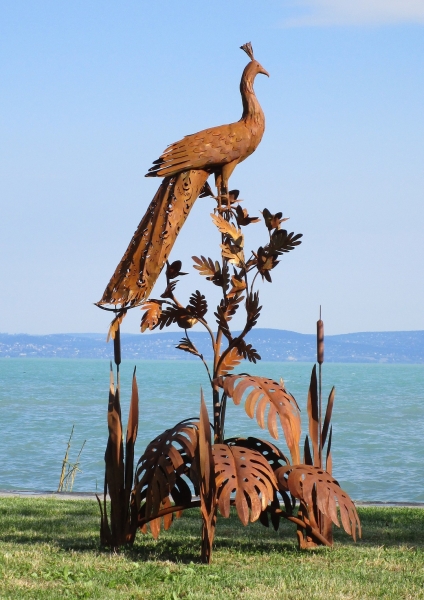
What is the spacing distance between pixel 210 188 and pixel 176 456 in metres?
1.85

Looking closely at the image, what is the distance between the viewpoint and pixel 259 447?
19.4 ft

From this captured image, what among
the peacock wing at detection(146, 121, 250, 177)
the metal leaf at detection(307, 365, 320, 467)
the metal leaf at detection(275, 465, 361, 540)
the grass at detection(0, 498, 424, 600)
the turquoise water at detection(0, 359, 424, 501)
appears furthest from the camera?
the turquoise water at detection(0, 359, 424, 501)

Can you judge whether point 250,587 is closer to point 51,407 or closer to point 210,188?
point 210,188

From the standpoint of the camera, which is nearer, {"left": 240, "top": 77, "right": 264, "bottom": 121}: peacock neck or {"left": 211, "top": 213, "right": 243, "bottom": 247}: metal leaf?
{"left": 211, "top": 213, "right": 243, "bottom": 247}: metal leaf

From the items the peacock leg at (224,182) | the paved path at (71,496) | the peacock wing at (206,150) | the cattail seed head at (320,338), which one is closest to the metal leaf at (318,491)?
the cattail seed head at (320,338)

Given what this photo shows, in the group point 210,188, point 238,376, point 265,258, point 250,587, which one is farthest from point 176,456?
point 210,188

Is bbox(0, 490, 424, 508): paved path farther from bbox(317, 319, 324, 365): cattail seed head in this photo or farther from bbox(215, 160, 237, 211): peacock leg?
bbox(215, 160, 237, 211): peacock leg

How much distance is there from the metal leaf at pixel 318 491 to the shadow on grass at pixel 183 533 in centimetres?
52

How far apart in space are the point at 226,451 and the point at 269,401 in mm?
420

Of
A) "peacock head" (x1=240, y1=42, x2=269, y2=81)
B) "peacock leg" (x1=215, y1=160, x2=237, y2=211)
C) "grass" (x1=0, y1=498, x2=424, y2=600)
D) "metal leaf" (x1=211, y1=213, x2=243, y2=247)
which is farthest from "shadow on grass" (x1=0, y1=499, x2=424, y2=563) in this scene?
"peacock head" (x1=240, y1=42, x2=269, y2=81)

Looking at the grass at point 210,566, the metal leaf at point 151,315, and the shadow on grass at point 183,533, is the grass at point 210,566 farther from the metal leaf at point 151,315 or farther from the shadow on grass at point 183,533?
the metal leaf at point 151,315

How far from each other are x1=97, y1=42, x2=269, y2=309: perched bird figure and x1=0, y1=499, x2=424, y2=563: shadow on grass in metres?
1.66

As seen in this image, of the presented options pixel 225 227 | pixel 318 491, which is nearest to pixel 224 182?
pixel 225 227

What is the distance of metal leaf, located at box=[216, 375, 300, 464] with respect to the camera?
5.50m
